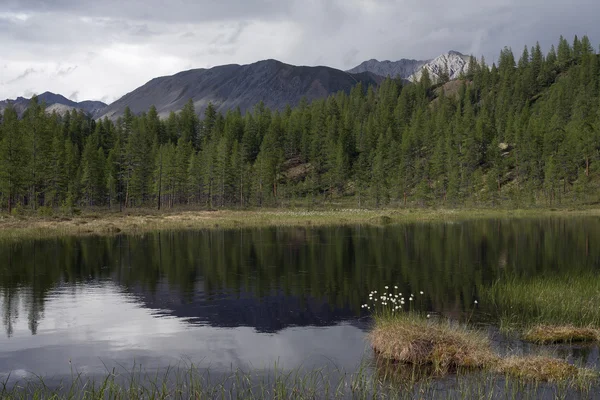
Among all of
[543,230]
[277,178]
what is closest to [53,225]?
[543,230]

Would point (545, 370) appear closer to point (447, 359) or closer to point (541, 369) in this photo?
point (541, 369)

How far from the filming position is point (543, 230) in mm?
65312

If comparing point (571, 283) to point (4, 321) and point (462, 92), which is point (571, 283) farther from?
point (462, 92)

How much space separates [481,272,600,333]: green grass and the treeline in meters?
81.1

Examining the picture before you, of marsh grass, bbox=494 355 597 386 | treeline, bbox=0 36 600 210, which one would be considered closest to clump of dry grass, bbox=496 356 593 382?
marsh grass, bbox=494 355 597 386

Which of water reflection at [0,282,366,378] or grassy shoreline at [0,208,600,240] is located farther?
grassy shoreline at [0,208,600,240]

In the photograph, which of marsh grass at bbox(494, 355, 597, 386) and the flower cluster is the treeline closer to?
the flower cluster

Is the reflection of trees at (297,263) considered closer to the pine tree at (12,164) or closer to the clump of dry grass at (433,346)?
the clump of dry grass at (433,346)

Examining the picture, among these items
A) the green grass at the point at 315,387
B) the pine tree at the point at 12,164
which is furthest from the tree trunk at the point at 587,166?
the green grass at the point at 315,387

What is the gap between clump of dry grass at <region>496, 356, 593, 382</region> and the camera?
46.3ft

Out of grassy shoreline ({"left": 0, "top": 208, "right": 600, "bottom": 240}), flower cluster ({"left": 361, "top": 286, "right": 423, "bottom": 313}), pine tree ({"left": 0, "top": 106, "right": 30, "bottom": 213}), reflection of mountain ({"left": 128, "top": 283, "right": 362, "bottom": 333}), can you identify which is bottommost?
reflection of mountain ({"left": 128, "top": 283, "right": 362, "bottom": 333})

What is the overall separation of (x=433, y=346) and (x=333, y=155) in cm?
13090

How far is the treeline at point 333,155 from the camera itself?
115 metres

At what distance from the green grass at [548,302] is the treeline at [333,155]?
8109 cm
